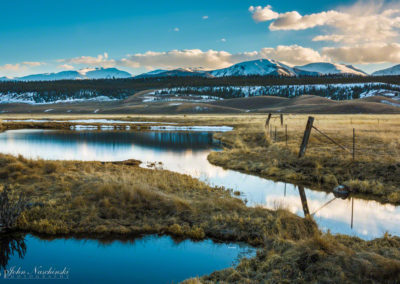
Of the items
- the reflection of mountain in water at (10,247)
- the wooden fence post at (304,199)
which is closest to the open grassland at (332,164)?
the wooden fence post at (304,199)

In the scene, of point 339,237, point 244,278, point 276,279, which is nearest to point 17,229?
point 244,278

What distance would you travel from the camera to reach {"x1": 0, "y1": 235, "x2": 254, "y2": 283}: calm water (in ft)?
29.6

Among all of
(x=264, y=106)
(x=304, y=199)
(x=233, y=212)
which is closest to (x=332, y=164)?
(x=304, y=199)

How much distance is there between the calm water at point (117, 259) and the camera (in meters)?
9.03

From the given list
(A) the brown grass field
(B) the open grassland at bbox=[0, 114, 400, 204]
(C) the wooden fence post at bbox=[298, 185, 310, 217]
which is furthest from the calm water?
(A) the brown grass field

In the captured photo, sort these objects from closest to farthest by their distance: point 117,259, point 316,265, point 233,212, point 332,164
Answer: point 316,265 < point 117,259 < point 233,212 < point 332,164

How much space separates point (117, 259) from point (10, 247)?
364 cm

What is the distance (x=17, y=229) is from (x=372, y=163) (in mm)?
18495

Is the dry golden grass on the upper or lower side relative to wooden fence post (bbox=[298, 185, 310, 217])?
upper

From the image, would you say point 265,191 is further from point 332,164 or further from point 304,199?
point 332,164

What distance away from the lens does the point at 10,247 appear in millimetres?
10438

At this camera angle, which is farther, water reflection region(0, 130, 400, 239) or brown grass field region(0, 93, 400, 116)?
brown grass field region(0, 93, 400, 116)

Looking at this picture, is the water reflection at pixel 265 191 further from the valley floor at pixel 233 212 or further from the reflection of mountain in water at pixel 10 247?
the reflection of mountain in water at pixel 10 247

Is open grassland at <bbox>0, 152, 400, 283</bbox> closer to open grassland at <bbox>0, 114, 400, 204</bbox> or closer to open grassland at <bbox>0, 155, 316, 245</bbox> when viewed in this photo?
open grassland at <bbox>0, 155, 316, 245</bbox>
